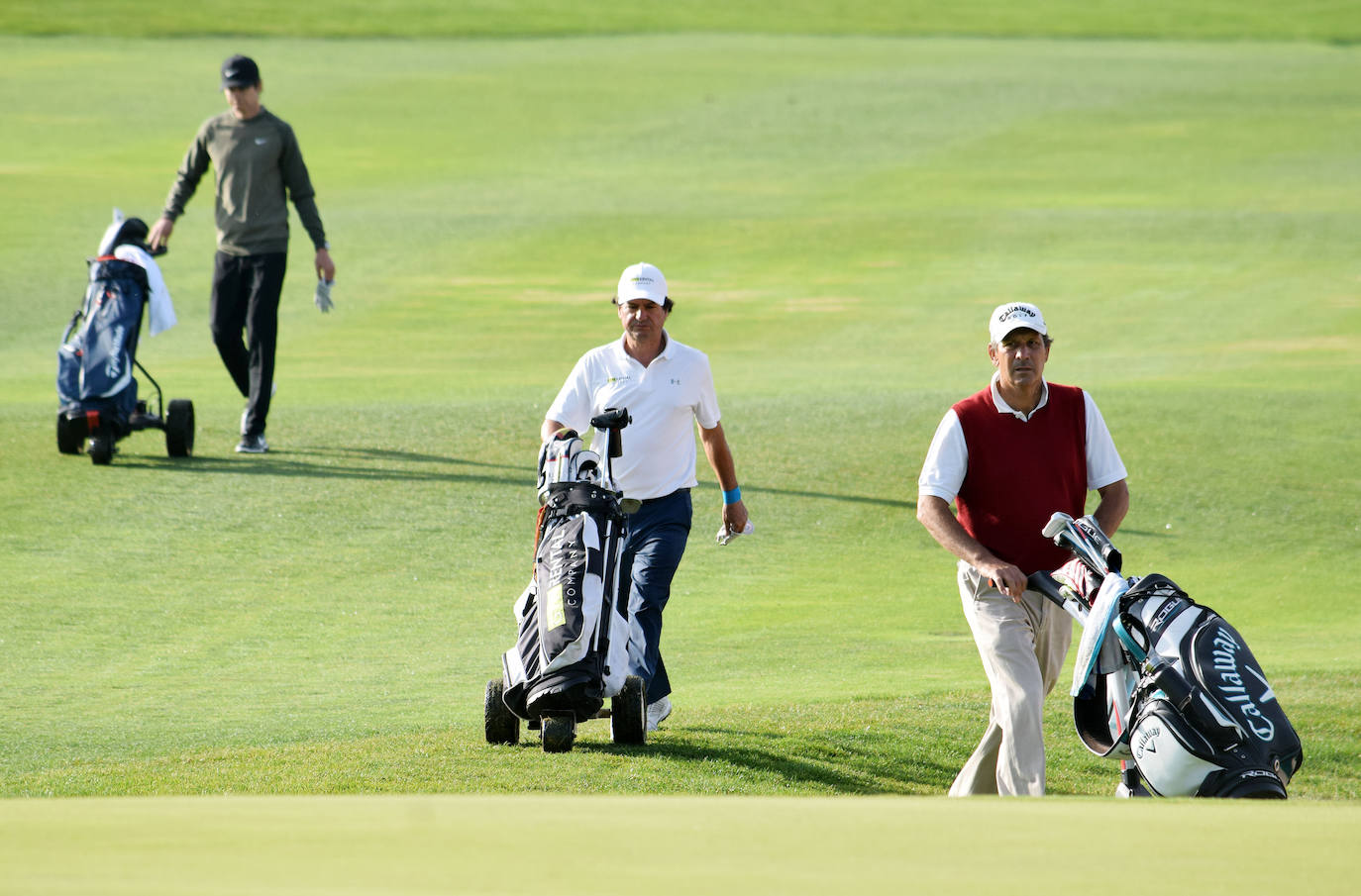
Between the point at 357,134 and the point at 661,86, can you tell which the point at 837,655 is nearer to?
the point at 357,134

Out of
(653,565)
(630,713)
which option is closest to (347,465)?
(653,565)

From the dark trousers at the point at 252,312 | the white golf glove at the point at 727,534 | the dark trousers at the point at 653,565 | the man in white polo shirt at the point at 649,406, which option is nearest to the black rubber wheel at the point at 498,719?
the dark trousers at the point at 653,565

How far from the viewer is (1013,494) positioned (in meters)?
6.45

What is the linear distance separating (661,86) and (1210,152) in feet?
46.8

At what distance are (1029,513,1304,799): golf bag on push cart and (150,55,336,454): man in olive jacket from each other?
306 inches

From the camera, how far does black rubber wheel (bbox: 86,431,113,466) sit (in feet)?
40.8

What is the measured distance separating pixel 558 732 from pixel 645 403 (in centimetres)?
163

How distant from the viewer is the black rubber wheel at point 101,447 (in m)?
12.4

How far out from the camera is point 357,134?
37594 millimetres

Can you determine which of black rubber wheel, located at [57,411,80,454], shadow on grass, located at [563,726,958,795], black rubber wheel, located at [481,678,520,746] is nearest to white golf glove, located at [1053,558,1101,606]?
shadow on grass, located at [563,726,958,795]

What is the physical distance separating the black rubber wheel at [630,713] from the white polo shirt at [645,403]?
3.76 feet

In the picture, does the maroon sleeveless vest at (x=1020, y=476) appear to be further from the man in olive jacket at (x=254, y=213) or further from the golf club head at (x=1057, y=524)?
the man in olive jacket at (x=254, y=213)

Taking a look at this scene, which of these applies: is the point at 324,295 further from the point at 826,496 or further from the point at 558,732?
the point at 558,732

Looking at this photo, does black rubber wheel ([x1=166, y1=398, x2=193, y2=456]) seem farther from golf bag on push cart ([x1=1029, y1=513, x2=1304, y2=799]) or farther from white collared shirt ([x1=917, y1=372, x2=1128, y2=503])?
golf bag on push cart ([x1=1029, y1=513, x2=1304, y2=799])
